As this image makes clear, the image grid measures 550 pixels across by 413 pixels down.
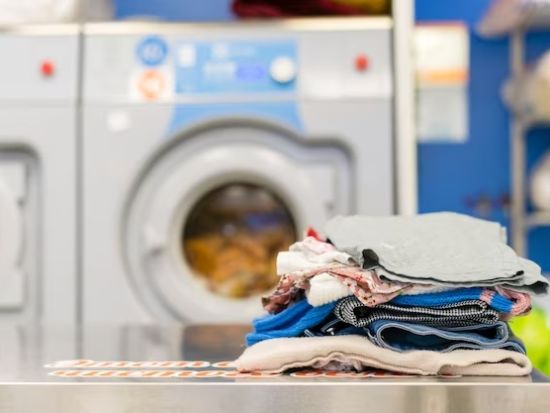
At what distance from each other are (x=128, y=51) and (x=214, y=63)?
0.21m

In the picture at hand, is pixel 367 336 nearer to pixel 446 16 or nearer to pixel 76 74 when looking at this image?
pixel 76 74

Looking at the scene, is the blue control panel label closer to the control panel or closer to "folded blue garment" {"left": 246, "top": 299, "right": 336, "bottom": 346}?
the control panel

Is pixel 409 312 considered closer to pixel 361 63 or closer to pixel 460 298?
pixel 460 298

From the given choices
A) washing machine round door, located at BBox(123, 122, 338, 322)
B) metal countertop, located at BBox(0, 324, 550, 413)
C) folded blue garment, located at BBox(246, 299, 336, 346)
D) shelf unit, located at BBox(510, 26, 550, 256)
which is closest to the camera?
metal countertop, located at BBox(0, 324, 550, 413)

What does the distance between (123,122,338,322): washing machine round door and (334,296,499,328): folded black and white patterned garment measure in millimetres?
1238

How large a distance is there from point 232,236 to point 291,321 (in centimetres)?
136

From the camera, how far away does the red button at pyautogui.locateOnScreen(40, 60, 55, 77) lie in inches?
82.7

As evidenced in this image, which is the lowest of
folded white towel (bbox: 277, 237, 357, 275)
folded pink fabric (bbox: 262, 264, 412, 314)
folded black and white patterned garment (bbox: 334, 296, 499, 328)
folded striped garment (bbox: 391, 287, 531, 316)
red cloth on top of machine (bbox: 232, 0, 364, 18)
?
folded black and white patterned garment (bbox: 334, 296, 499, 328)

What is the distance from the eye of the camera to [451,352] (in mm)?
732

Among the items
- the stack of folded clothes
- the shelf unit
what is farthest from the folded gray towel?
the shelf unit

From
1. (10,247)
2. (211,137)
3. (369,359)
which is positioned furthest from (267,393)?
(10,247)

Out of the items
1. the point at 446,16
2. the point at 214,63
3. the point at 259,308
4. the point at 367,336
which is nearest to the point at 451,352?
the point at 367,336

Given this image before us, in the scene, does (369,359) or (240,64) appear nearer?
(369,359)

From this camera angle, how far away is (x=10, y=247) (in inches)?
82.7
